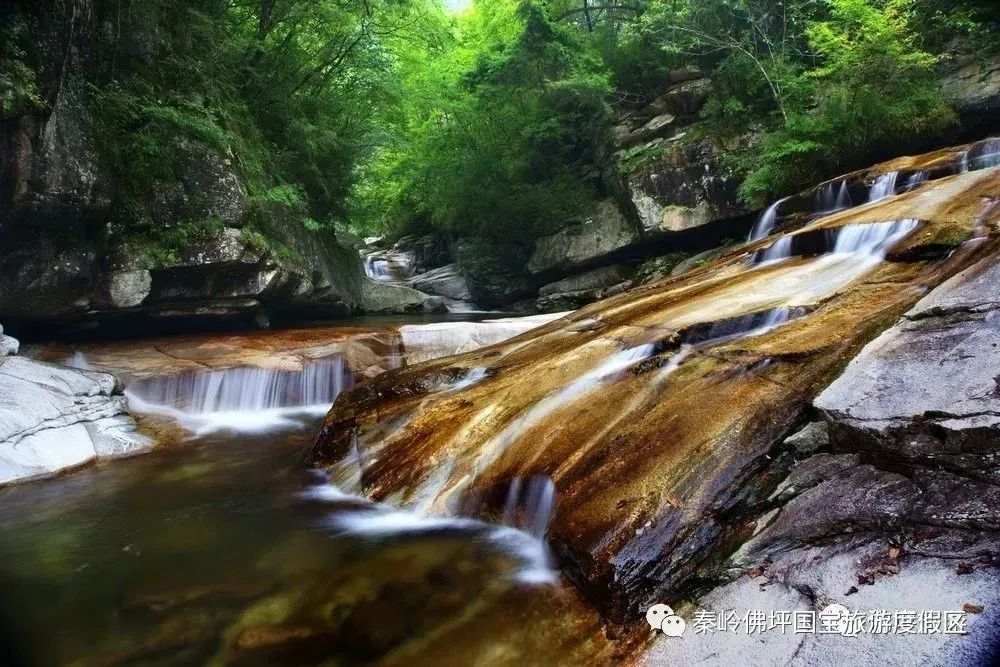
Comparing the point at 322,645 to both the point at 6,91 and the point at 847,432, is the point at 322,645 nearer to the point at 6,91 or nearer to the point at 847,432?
the point at 847,432

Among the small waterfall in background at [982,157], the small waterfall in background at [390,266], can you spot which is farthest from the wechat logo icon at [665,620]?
the small waterfall in background at [390,266]

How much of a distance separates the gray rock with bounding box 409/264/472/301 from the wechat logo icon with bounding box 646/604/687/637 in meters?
17.3

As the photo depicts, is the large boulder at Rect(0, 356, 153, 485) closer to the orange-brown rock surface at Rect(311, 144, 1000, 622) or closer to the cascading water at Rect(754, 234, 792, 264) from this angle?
the orange-brown rock surface at Rect(311, 144, 1000, 622)

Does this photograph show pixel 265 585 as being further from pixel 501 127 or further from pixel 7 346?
pixel 501 127

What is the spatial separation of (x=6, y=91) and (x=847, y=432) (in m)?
8.09

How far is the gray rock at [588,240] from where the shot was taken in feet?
49.7

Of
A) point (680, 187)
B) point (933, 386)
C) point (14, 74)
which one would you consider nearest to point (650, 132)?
point (680, 187)

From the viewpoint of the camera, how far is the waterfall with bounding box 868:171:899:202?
8.81 m

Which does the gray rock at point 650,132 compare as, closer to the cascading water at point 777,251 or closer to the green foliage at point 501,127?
the green foliage at point 501,127

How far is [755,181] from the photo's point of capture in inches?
467

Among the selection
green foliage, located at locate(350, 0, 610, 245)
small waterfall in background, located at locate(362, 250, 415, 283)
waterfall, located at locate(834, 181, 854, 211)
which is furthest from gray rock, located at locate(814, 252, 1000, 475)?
small waterfall in background, located at locate(362, 250, 415, 283)

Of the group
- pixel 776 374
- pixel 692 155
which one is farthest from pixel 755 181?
pixel 776 374

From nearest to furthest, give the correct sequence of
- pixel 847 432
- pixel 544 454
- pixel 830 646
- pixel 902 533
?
pixel 830 646 → pixel 902 533 → pixel 847 432 → pixel 544 454

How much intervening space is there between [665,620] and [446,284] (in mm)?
18601
